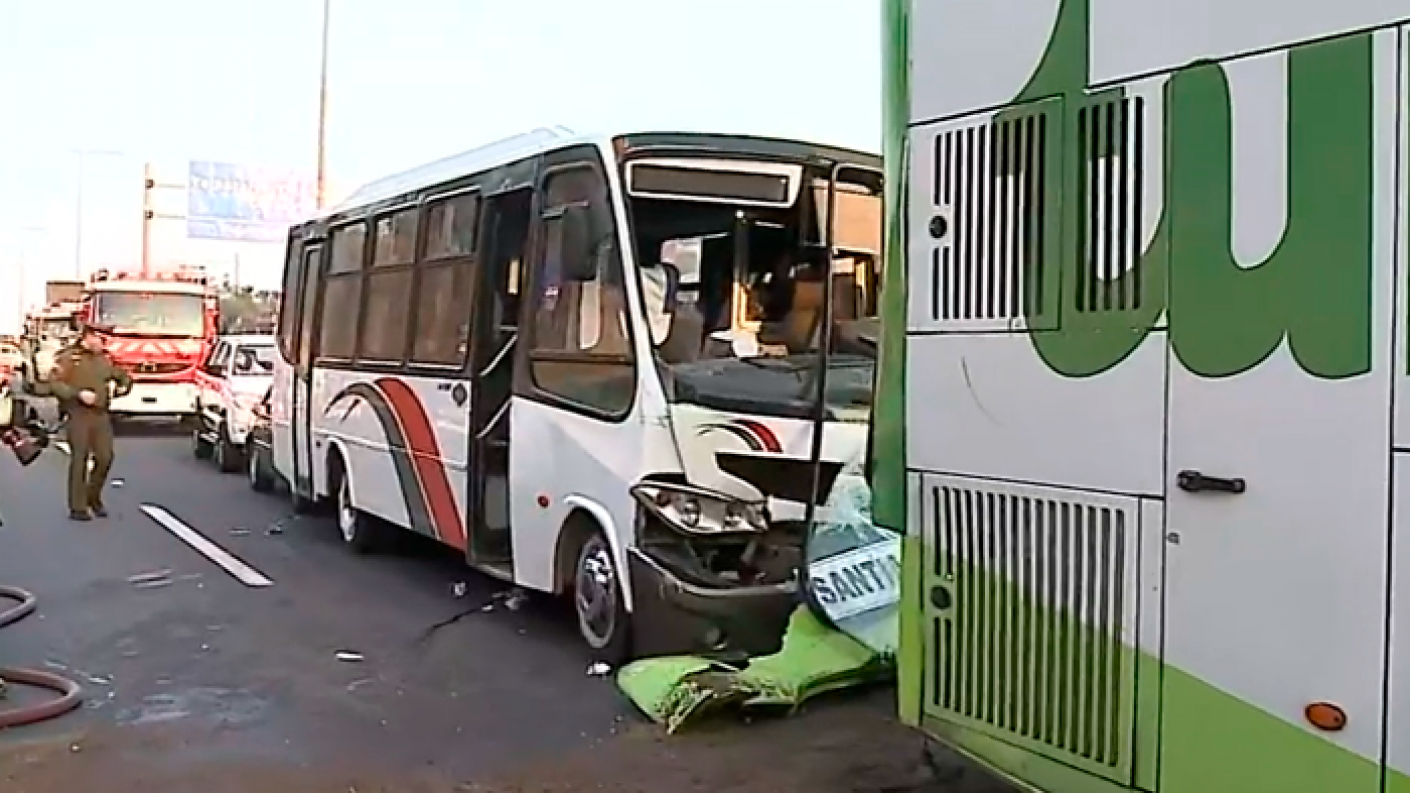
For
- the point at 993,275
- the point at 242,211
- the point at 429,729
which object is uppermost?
the point at 242,211

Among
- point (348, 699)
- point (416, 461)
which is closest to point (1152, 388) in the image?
point (348, 699)

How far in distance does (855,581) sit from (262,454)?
1197 centimetres

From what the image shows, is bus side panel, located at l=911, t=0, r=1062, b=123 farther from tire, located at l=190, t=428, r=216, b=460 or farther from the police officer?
tire, located at l=190, t=428, r=216, b=460

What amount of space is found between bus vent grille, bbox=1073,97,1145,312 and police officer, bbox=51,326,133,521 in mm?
12344

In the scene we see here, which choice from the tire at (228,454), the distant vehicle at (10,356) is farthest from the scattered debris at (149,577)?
the distant vehicle at (10,356)

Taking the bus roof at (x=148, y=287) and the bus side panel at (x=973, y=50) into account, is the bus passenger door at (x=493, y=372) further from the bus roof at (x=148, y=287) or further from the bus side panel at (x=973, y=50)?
the bus roof at (x=148, y=287)

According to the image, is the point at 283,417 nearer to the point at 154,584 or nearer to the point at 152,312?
the point at 154,584

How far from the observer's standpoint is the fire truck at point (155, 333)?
89.9 feet

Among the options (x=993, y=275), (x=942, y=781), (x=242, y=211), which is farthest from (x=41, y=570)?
(x=242, y=211)

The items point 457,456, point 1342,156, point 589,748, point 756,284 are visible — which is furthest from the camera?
point 457,456

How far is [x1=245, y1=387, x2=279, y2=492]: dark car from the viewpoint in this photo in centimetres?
1788

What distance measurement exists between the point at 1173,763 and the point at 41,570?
9.94 meters

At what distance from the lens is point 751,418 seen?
8141 millimetres

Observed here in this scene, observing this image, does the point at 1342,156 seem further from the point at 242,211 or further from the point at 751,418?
the point at 242,211
